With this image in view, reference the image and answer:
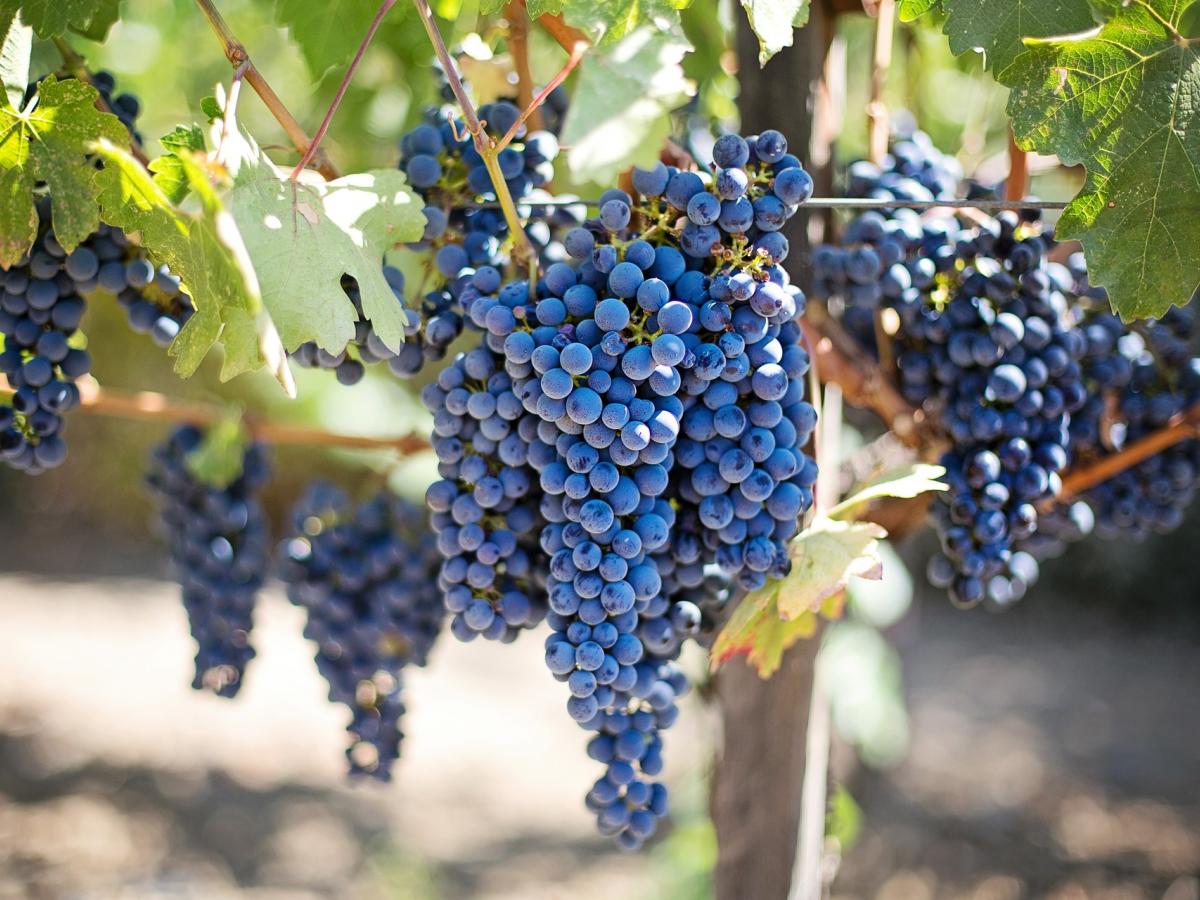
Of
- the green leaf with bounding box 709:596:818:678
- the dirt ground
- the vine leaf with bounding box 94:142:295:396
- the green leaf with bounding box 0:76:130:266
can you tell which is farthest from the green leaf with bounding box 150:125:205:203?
the dirt ground

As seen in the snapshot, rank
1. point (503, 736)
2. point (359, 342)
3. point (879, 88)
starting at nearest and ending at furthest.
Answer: point (359, 342), point (879, 88), point (503, 736)

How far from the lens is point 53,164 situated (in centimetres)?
88

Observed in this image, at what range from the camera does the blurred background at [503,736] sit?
218 cm

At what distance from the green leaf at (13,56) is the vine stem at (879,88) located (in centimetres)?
93

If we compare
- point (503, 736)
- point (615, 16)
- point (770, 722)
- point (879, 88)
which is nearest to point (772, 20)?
point (615, 16)

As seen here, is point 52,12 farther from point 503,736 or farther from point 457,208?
point 503,736

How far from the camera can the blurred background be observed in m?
2.18

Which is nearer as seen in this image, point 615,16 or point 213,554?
point 615,16

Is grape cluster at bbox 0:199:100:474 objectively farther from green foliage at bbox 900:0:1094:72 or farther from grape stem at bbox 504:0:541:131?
green foliage at bbox 900:0:1094:72

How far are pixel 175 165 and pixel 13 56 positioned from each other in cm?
23

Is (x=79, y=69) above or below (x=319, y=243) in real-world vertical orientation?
above

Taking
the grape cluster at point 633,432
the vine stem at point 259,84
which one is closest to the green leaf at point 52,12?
the vine stem at point 259,84

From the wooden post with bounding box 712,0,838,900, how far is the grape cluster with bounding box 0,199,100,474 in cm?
76

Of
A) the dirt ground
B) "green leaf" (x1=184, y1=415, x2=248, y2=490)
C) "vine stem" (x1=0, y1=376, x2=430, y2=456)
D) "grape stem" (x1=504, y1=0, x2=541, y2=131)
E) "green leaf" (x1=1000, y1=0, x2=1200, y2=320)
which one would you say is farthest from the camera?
the dirt ground
